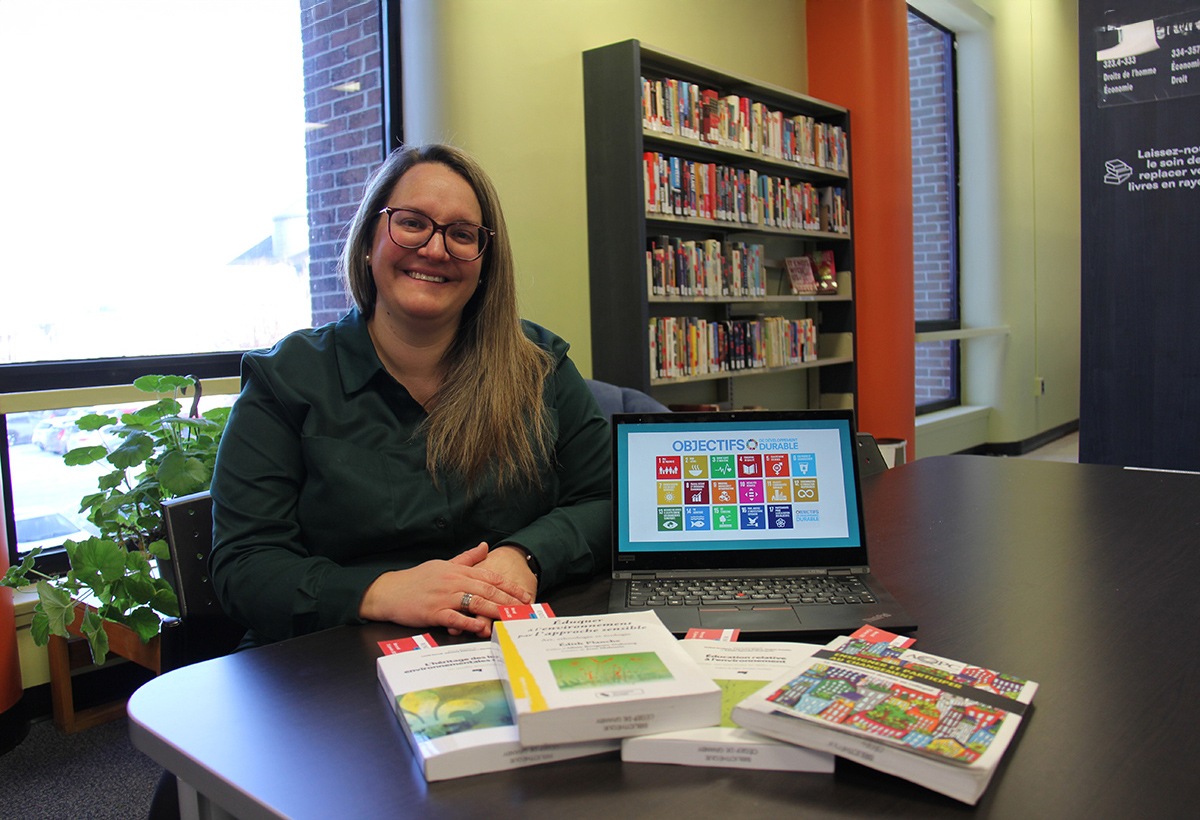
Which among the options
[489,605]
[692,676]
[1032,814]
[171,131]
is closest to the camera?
[1032,814]

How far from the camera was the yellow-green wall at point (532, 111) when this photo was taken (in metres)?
3.09

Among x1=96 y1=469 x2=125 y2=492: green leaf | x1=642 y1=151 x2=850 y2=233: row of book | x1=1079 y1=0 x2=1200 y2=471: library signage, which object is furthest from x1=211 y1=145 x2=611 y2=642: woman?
x1=1079 y1=0 x2=1200 y2=471: library signage

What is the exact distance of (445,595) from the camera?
3.33ft

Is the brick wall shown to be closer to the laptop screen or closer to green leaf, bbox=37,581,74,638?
green leaf, bbox=37,581,74,638

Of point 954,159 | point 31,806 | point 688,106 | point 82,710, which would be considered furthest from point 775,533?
point 954,159

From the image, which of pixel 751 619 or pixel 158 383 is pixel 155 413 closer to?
pixel 158 383

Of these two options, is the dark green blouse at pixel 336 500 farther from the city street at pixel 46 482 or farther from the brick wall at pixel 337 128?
the brick wall at pixel 337 128

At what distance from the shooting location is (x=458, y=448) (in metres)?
1.33

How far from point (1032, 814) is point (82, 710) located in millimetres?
2707

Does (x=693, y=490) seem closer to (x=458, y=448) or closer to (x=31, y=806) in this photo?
(x=458, y=448)

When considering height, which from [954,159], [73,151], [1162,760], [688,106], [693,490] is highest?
[954,159]

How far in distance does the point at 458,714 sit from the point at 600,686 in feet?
0.41

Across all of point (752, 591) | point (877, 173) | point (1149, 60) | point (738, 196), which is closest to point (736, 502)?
point (752, 591)

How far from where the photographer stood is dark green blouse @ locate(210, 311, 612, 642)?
1.16m
